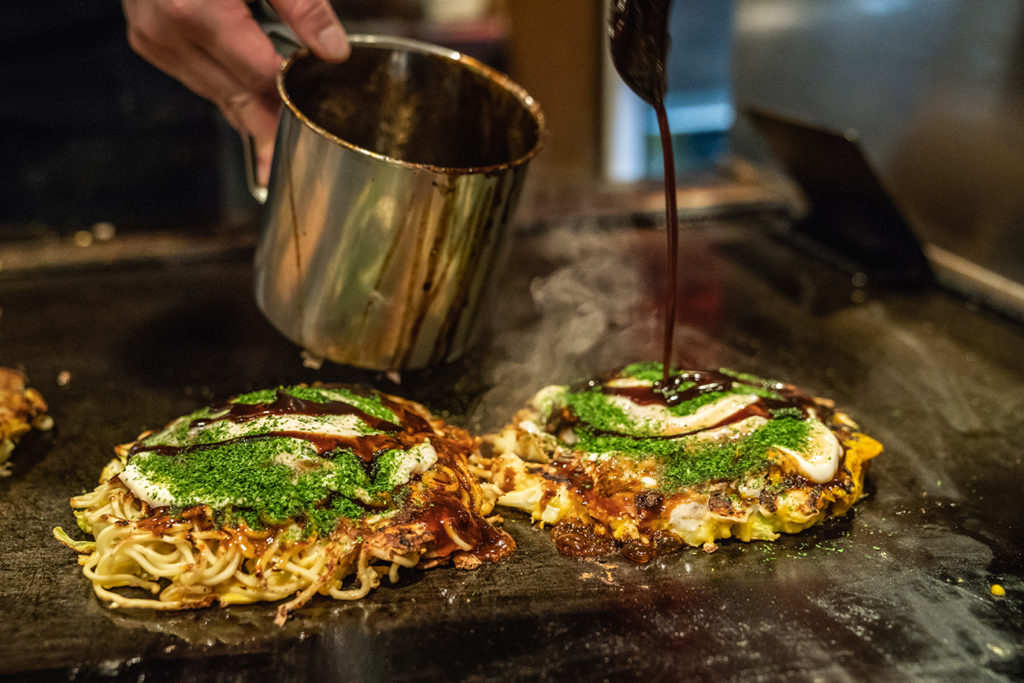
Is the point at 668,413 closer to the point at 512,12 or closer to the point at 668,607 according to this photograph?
the point at 668,607

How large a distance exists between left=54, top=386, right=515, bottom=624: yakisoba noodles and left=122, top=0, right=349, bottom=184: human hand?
1.26 metres

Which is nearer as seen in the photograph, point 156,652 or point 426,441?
point 156,652

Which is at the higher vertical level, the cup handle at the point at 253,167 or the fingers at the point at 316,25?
the fingers at the point at 316,25

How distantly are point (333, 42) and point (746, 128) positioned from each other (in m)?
3.62

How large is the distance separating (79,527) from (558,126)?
5501mm

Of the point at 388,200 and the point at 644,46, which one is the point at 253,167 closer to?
the point at 388,200

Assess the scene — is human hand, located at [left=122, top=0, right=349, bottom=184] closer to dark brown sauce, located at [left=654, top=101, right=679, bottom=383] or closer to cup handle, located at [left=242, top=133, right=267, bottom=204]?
cup handle, located at [left=242, top=133, right=267, bottom=204]

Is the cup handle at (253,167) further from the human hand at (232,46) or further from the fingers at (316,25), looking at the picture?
the fingers at (316,25)

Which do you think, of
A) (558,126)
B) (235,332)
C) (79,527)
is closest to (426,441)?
(79,527)

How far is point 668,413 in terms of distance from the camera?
2.83 metres

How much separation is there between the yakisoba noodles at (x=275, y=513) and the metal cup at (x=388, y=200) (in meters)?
0.40

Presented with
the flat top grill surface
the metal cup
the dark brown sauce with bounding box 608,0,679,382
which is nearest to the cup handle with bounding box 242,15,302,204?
the metal cup

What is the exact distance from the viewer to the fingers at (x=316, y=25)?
2793 millimetres

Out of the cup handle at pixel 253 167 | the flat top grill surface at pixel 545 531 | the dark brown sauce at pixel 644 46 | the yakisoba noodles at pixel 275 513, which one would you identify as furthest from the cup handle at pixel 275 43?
the dark brown sauce at pixel 644 46
